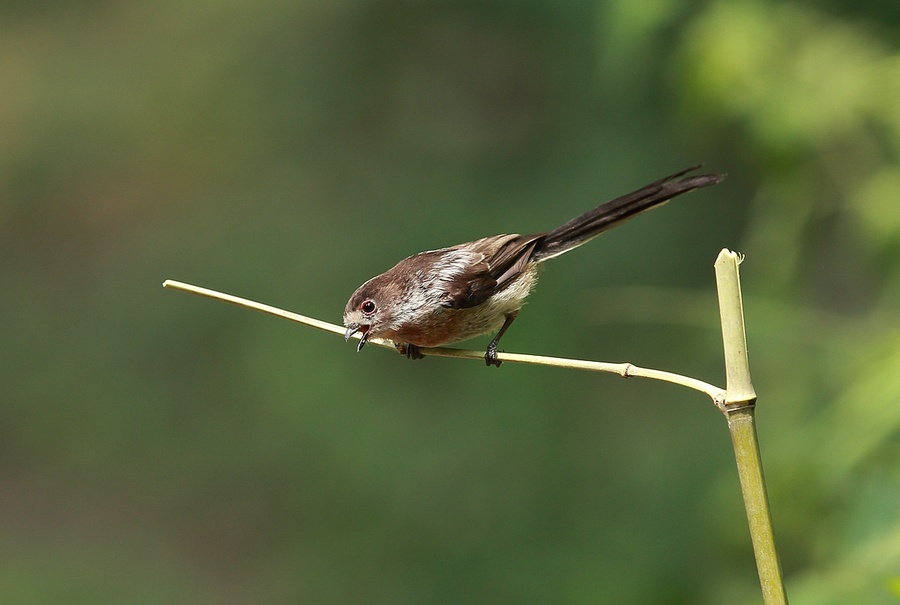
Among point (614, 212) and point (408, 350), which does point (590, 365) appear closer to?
point (614, 212)

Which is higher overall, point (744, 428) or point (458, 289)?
point (458, 289)

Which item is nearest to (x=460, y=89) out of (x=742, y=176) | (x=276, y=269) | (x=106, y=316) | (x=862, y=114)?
(x=276, y=269)

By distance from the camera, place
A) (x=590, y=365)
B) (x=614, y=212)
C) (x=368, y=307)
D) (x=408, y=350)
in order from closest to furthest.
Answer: (x=590, y=365) < (x=614, y=212) < (x=368, y=307) < (x=408, y=350)

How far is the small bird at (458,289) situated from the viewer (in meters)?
2.74

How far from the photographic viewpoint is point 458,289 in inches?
111

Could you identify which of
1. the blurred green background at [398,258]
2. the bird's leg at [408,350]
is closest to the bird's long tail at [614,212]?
the bird's leg at [408,350]

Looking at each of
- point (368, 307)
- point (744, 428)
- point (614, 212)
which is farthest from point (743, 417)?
point (368, 307)

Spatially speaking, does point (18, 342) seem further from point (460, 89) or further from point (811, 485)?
point (811, 485)

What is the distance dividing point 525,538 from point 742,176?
253 centimetres

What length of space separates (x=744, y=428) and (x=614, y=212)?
4.67 ft

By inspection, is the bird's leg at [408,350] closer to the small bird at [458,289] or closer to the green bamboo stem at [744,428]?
the small bird at [458,289]

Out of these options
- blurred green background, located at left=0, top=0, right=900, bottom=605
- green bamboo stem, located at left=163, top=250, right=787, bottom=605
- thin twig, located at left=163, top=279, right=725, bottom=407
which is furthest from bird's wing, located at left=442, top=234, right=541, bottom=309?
green bamboo stem, located at left=163, top=250, right=787, bottom=605

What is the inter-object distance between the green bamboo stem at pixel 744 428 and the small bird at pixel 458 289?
1.31 m

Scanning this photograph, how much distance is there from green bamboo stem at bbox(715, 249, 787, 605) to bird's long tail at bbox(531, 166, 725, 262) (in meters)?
0.82
